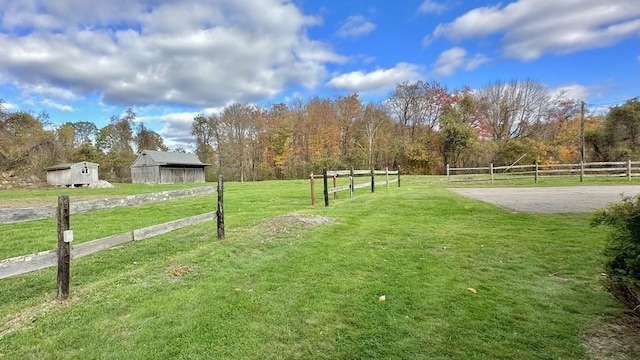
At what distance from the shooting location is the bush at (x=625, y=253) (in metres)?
2.98

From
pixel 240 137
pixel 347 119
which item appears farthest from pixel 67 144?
pixel 347 119

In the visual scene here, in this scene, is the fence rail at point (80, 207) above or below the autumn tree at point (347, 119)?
below

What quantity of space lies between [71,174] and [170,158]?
36.7 feet

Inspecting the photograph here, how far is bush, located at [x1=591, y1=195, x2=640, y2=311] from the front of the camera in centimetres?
298

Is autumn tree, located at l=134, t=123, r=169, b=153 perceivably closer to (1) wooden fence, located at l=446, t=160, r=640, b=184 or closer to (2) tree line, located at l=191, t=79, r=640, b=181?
(2) tree line, located at l=191, t=79, r=640, b=181

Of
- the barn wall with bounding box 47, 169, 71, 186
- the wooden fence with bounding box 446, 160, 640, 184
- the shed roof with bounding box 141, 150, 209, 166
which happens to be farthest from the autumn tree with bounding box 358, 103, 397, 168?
the barn wall with bounding box 47, 169, 71, 186

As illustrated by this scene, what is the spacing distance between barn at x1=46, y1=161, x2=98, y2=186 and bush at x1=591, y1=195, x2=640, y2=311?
46.8m

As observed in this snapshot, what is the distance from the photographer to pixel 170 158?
156ft

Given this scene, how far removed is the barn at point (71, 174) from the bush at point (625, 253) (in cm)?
4682

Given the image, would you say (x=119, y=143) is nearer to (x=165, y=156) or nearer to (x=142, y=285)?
(x=165, y=156)

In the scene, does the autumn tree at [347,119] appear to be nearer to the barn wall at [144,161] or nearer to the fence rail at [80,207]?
the barn wall at [144,161]

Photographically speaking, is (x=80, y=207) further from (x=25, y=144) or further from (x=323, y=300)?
(x=25, y=144)

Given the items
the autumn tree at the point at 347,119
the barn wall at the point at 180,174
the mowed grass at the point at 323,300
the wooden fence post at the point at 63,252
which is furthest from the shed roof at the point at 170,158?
the wooden fence post at the point at 63,252

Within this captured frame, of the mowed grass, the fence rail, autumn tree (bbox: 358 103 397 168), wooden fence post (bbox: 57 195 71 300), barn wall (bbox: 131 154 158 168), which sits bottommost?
the mowed grass
